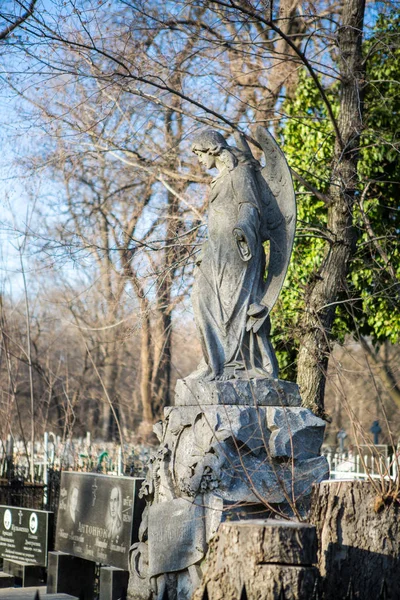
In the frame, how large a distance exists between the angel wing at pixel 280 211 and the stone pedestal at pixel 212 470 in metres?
1.00

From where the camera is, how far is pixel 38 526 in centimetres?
1001

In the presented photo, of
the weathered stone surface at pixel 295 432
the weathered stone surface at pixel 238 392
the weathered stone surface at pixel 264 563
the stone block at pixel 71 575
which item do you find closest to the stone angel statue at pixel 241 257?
the weathered stone surface at pixel 238 392

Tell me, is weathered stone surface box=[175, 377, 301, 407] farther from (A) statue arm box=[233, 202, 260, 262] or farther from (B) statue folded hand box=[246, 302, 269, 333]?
(A) statue arm box=[233, 202, 260, 262]

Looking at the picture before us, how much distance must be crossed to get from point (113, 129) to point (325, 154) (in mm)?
4174

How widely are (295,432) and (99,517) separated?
269 cm

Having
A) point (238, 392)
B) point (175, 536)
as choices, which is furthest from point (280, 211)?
point (175, 536)

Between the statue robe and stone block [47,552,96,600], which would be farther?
stone block [47,552,96,600]

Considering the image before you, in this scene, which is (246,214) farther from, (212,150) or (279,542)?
(279,542)

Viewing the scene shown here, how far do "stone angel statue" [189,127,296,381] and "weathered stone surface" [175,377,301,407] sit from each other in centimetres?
13

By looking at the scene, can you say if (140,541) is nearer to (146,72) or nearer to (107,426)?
(146,72)

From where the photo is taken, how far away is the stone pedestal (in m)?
6.94

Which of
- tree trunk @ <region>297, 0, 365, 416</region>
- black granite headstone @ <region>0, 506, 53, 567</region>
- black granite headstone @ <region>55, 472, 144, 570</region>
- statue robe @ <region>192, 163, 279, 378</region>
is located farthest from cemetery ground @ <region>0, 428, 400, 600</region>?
tree trunk @ <region>297, 0, 365, 416</region>

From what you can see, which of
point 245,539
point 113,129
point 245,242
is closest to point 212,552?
point 245,539

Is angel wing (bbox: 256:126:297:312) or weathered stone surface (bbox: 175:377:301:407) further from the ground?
angel wing (bbox: 256:126:297:312)
